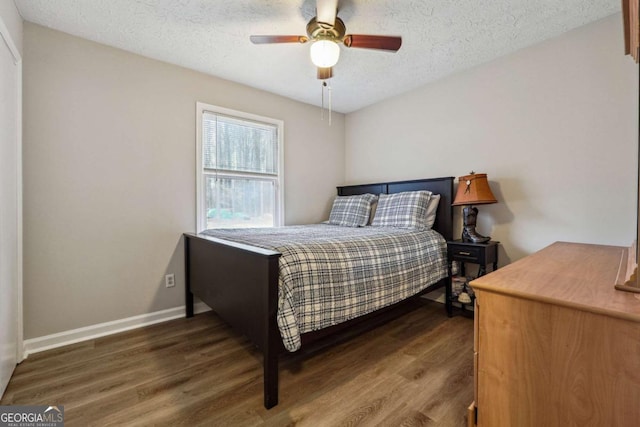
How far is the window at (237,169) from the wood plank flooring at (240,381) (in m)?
1.25

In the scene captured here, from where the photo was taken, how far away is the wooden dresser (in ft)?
2.48

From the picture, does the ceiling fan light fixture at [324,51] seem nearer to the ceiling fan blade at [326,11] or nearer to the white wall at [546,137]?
the ceiling fan blade at [326,11]

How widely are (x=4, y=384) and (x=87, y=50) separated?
2.37m

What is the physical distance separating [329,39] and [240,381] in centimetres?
230

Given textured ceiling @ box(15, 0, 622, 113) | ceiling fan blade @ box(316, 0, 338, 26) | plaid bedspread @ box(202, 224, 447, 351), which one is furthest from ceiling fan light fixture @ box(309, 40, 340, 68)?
plaid bedspread @ box(202, 224, 447, 351)

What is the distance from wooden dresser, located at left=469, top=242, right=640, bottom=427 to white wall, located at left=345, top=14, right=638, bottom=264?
135 centimetres

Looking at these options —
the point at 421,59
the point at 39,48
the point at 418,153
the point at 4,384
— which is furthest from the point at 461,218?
the point at 39,48

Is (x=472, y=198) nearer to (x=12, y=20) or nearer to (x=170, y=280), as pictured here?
(x=170, y=280)

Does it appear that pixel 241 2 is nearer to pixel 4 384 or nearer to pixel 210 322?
pixel 210 322

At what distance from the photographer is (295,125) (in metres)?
3.48

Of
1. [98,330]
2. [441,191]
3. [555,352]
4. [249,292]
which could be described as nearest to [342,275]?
[249,292]

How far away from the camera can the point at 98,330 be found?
219 centimetres

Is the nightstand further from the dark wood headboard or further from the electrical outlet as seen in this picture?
the electrical outlet

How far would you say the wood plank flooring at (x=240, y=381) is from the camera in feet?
4.38
